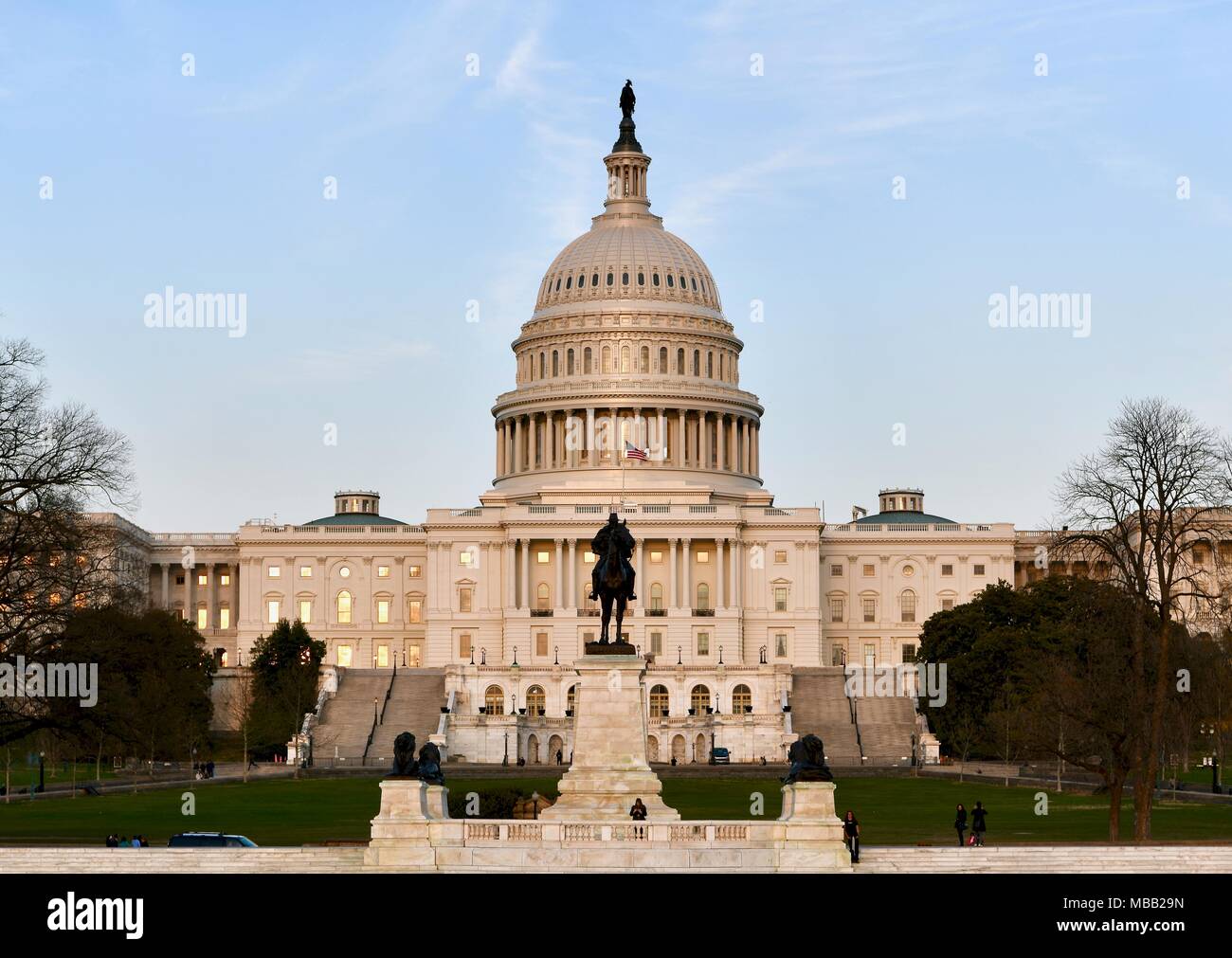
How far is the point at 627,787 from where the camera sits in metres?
55.9

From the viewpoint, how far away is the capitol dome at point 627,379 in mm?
170250

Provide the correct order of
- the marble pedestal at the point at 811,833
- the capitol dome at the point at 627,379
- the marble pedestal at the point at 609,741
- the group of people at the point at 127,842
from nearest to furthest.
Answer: the marble pedestal at the point at 811,833, the marble pedestal at the point at 609,741, the group of people at the point at 127,842, the capitol dome at the point at 627,379

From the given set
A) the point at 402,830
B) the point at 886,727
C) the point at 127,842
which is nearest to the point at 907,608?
the point at 886,727

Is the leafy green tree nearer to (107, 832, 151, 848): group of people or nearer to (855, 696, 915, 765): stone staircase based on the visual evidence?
(855, 696, 915, 765): stone staircase

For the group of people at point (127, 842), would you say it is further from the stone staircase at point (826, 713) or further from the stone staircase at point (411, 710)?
the stone staircase at point (826, 713)

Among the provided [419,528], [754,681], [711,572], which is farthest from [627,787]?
[419,528]

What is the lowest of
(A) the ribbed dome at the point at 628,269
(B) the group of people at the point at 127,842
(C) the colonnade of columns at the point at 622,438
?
(B) the group of people at the point at 127,842

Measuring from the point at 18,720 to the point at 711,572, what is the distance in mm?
96463

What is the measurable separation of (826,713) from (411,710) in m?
22.9

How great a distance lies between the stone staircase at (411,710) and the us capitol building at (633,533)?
107 centimetres

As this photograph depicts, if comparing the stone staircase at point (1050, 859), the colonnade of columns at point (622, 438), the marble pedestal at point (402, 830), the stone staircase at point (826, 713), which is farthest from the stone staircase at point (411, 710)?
the stone staircase at point (1050, 859)

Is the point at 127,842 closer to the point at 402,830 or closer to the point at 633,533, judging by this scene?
the point at 402,830

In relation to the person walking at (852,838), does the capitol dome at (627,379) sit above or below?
above

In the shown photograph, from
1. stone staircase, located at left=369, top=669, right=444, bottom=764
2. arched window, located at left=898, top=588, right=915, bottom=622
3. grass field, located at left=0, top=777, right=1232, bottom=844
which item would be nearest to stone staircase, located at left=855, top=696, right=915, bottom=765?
grass field, located at left=0, top=777, right=1232, bottom=844
